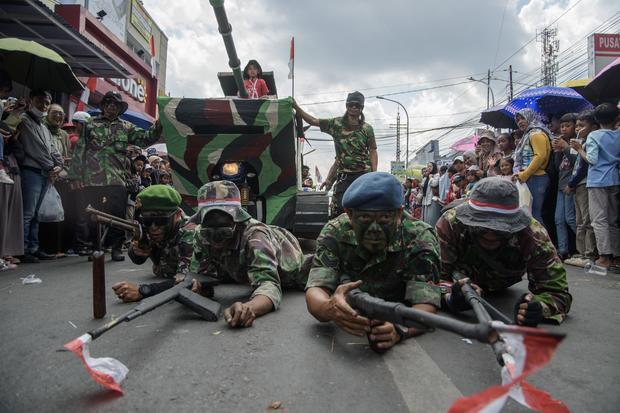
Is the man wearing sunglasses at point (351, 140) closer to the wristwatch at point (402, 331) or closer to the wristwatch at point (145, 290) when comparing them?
the wristwatch at point (145, 290)

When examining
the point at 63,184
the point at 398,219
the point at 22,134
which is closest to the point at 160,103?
the point at 22,134

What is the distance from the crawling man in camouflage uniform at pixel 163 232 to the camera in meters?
3.53

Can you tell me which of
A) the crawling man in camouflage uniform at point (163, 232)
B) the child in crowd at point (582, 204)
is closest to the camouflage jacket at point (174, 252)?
the crawling man in camouflage uniform at point (163, 232)

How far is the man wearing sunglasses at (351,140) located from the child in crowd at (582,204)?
2275 mm

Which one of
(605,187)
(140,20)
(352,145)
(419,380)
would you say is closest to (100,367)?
(419,380)

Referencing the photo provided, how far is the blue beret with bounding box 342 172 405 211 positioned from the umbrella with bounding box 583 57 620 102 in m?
5.26

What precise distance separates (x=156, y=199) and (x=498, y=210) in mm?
2431

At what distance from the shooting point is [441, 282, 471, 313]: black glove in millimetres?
2545

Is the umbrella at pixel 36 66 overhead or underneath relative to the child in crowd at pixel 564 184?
overhead

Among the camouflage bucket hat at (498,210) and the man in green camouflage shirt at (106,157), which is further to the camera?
the man in green camouflage shirt at (106,157)

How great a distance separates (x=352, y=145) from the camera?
16.6 feet

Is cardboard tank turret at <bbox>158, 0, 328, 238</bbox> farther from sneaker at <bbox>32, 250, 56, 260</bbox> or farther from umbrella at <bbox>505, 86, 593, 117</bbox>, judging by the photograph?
umbrella at <bbox>505, 86, 593, 117</bbox>

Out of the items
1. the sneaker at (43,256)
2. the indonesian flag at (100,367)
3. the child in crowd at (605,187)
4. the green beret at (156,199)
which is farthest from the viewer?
the sneaker at (43,256)

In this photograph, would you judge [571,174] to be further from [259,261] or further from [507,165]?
[259,261]
